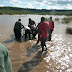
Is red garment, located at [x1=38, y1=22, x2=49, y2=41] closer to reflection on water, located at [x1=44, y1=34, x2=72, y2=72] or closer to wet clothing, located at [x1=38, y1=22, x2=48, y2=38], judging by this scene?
wet clothing, located at [x1=38, y1=22, x2=48, y2=38]

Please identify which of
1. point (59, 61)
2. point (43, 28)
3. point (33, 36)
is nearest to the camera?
point (59, 61)

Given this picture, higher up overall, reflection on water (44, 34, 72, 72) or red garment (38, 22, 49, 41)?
red garment (38, 22, 49, 41)

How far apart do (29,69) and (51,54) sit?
2136 millimetres

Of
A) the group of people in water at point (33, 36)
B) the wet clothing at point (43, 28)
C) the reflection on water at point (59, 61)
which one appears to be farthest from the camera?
the wet clothing at point (43, 28)

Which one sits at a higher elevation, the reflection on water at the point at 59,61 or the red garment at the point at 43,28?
the red garment at the point at 43,28

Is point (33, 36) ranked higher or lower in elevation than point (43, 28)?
lower

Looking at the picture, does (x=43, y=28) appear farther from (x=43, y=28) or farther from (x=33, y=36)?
(x=33, y=36)

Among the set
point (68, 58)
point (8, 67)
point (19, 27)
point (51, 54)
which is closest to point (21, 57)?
point (51, 54)

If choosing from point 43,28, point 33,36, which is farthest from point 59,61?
point 33,36

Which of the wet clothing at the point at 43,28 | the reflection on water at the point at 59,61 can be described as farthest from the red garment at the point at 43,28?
the reflection on water at the point at 59,61

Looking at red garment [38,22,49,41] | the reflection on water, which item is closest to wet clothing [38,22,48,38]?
red garment [38,22,49,41]

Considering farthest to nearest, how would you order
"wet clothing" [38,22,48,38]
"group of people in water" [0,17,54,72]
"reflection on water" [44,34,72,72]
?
"wet clothing" [38,22,48,38] < "reflection on water" [44,34,72,72] < "group of people in water" [0,17,54,72]

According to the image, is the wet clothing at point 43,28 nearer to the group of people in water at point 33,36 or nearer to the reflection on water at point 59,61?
the group of people in water at point 33,36

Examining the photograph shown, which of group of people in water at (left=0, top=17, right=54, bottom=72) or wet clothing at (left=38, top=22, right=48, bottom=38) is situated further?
wet clothing at (left=38, top=22, right=48, bottom=38)
